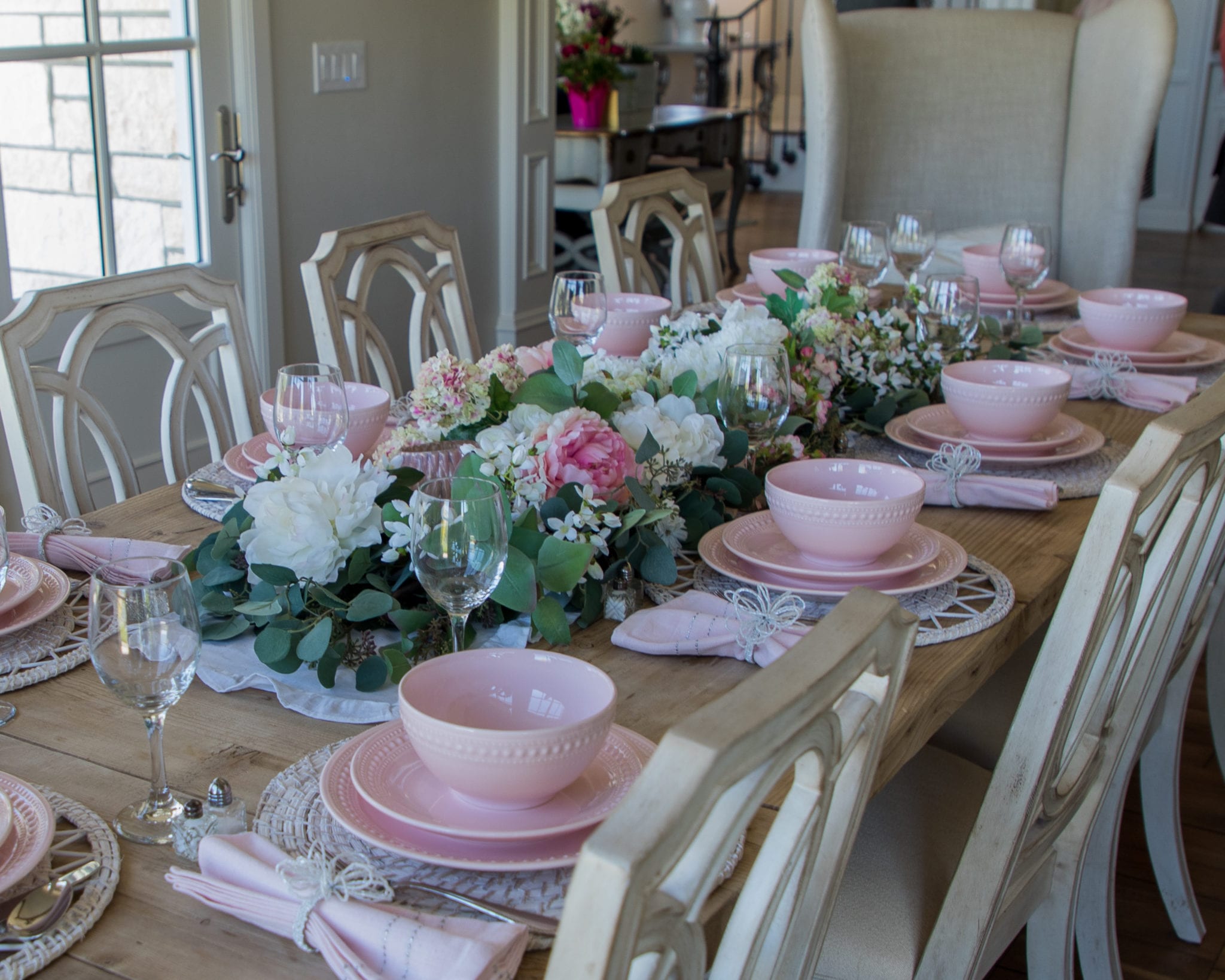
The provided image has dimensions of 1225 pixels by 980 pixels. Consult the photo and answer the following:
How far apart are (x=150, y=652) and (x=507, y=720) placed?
0.77 feet

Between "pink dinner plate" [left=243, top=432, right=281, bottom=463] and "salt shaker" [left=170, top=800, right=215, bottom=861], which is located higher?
"pink dinner plate" [left=243, top=432, right=281, bottom=463]

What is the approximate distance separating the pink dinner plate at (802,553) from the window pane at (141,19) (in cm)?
205

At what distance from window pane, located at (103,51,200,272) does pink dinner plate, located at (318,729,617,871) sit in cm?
219

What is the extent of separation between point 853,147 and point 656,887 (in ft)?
10.9

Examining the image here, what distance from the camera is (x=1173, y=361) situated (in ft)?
7.02

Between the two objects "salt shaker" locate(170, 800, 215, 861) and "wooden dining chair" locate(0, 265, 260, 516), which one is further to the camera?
"wooden dining chair" locate(0, 265, 260, 516)

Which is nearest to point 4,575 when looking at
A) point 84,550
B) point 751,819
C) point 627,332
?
point 84,550

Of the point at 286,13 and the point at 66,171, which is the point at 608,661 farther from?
the point at 286,13

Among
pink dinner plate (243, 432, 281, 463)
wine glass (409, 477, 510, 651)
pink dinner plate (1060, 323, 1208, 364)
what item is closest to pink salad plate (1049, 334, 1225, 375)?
pink dinner plate (1060, 323, 1208, 364)

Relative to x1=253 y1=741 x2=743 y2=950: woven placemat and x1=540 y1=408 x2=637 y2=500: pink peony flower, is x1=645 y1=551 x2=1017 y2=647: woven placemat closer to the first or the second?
x1=540 y1=408 x2=637 y2=500: pink peony flower

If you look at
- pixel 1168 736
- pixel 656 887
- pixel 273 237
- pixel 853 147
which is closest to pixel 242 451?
pixel 656 887

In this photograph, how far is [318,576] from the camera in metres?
1.07

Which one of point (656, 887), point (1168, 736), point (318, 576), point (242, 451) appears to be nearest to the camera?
point (656, 887)

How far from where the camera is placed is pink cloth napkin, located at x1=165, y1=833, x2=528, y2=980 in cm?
70
